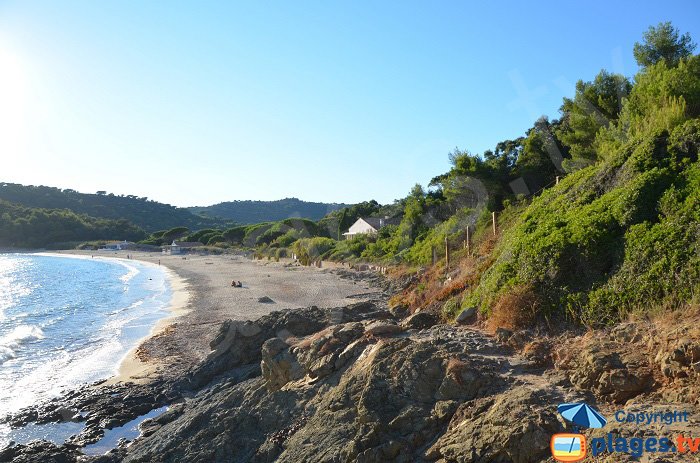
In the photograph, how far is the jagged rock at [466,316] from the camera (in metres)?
9.02

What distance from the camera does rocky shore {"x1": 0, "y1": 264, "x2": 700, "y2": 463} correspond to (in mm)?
4887

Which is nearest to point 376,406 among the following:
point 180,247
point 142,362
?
point 142,362

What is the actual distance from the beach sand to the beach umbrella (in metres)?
9.56

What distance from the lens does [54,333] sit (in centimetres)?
1998

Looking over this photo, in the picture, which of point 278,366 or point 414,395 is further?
point 278,366

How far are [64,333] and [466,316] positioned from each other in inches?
692

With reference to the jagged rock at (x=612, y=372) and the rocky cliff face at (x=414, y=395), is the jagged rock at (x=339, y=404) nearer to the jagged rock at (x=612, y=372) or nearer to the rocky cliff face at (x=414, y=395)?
the rocky cliff face at (x=414, y=395)

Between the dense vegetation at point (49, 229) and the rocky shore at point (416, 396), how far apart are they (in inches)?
4780

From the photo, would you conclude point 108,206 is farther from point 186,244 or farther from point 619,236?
point 619,236

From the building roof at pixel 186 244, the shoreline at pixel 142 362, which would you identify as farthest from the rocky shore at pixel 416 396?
the building roof at pixel 186 244

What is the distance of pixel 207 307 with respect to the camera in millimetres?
23266

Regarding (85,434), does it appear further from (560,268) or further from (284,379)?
(560,268)

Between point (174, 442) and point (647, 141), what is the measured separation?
10.2 metres

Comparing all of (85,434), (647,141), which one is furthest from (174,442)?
(647,141)
